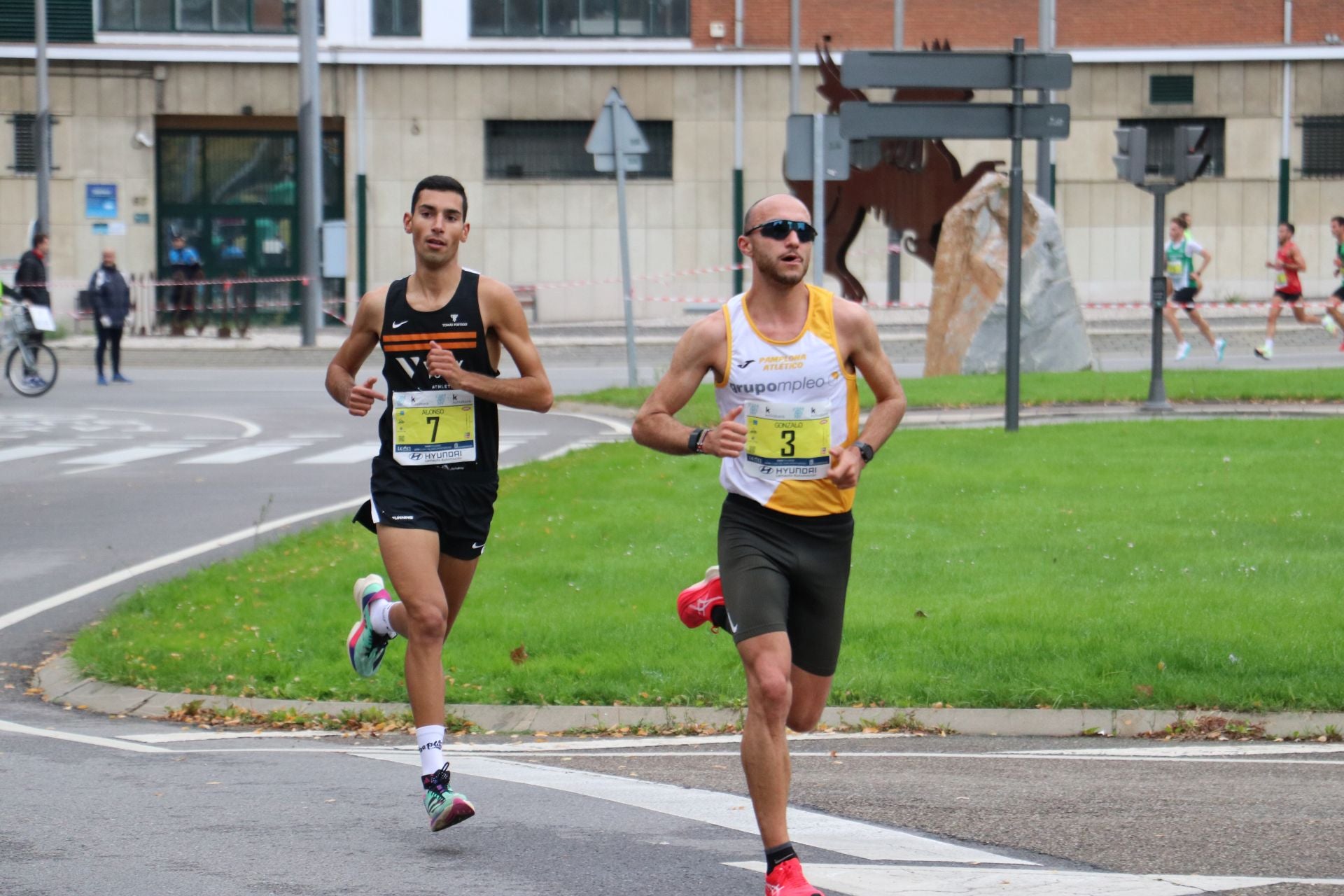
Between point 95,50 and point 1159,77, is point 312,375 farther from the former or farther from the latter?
point 1159,77

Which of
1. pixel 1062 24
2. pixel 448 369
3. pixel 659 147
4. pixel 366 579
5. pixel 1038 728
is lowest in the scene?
pixel 1038 728

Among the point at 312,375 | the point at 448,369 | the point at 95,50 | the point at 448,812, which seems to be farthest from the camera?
the point at 95,50

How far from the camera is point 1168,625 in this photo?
8.84m

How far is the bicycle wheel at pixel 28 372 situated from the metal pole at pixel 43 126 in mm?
12981

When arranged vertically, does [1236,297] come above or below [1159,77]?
below

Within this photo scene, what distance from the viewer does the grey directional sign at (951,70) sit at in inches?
642

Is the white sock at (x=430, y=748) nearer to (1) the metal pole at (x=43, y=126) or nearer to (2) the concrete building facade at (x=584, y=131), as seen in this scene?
(1) the metal pole at (x=43, y=126)

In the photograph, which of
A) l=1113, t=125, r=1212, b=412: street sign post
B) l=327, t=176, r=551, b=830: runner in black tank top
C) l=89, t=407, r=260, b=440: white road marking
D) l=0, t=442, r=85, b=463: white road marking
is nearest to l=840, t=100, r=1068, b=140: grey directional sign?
l=1113, t=125, r=1212, b=412: street sign post

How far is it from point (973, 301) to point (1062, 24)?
20252 millimetres

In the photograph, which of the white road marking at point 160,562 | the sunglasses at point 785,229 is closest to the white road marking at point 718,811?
the sunglasses at point 785,229

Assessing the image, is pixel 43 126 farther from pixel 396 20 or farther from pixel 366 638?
pixel 366 638

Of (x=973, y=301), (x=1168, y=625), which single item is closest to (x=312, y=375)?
(x=973, y=301)

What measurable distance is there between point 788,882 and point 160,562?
7.91 m

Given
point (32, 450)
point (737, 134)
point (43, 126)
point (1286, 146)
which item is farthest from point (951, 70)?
point (1286, 146)
